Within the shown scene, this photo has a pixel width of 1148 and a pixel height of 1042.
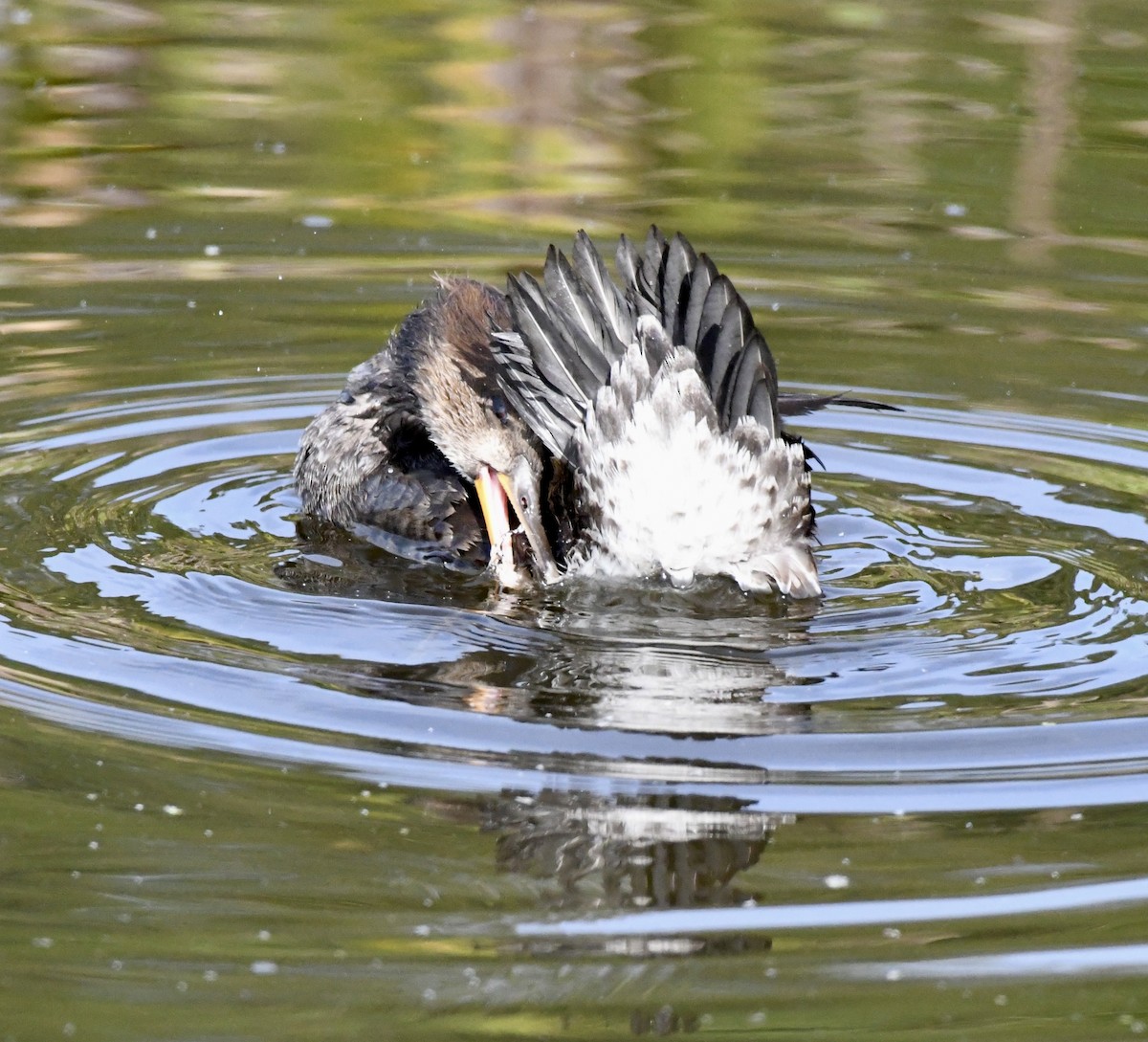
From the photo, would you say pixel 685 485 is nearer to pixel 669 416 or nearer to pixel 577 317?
pixel 669 416

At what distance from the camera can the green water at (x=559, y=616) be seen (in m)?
3.52

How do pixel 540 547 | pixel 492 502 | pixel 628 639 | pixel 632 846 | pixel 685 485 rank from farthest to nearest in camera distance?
pixel 492 502, pixel 540 547, pixel 685 485, pixel 628 639, pixel 632 846

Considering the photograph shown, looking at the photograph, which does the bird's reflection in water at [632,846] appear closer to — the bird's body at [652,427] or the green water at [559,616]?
the green water at [559,616]

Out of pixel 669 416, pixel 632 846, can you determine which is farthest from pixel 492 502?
pixel 632 846

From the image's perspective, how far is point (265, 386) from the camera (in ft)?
25.2

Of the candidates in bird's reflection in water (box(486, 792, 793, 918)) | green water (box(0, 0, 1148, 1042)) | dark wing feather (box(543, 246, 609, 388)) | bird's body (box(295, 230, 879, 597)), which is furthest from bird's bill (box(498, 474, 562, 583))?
bird's reflection in water (box(486, 792, 793, 918))

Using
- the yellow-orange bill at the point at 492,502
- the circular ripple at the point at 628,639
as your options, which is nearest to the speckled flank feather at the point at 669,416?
the circular ripple at the point at 628,639

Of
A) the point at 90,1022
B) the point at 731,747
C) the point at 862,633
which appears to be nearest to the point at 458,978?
the point at 90,1022

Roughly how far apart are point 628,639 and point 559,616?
0.33 m

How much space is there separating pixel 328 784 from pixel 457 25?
8864 millimetres

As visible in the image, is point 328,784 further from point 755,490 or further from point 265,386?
point 265,386

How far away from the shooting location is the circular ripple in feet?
14.1

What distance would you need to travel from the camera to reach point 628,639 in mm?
5090

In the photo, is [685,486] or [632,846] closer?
[632,846]
